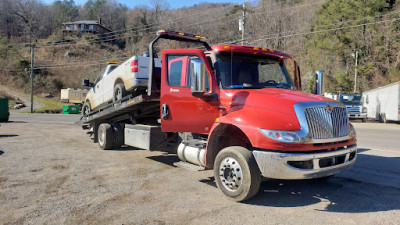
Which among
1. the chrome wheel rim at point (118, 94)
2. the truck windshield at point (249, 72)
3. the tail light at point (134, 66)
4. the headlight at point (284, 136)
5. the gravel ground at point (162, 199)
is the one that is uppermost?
the tail light at point (134, 66)

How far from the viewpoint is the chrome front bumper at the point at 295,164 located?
403cm

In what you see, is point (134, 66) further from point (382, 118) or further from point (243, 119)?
point (382, 118)

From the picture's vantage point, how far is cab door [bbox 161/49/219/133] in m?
5.17

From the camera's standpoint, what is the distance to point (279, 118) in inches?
164

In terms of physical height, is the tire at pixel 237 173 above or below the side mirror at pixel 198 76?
below

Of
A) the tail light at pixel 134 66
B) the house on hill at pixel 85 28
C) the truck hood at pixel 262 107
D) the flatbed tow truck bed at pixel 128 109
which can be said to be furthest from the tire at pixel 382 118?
the house on hill at pixel 85 28

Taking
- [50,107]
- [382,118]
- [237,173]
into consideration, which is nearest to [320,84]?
[237,173]

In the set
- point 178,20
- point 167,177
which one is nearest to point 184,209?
point 167,177

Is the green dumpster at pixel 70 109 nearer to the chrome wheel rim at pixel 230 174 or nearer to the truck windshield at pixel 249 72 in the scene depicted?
the truck windshield at pixel 249 72

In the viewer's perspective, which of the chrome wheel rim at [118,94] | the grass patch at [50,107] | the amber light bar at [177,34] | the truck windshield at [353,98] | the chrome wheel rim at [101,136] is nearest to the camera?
the amber light bar at [177,34]

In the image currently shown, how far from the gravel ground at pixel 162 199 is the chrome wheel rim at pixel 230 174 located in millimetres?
248

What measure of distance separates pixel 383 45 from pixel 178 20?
28957 millimetres

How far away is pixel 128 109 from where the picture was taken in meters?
7.61

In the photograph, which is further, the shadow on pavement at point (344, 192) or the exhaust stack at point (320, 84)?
the exhaust stack at point (320, 84)
